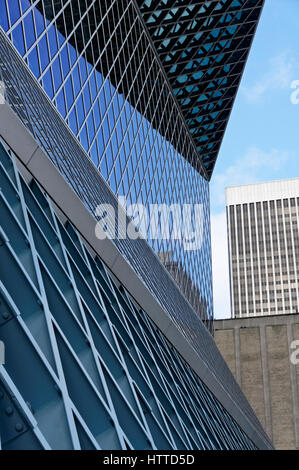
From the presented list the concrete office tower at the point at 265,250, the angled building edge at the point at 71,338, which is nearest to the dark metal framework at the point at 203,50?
the angled building edge at the point at 71,338

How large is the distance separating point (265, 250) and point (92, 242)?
565 ft

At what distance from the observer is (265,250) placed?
18600 centimetres

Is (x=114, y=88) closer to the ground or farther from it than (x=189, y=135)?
closer to the ground

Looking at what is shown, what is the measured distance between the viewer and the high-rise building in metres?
8.61

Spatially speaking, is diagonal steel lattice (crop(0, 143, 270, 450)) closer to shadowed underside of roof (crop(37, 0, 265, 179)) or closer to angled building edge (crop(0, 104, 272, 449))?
angled building edge (crop(0, 104, 272, 449))

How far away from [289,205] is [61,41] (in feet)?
545

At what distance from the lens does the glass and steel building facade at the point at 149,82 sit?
29.2 metres

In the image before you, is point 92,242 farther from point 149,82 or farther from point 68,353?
point 149,82

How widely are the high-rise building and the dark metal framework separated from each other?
19cm

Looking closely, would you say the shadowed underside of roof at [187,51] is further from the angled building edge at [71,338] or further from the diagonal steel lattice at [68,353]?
the diagonal steel lattice at [68,353]

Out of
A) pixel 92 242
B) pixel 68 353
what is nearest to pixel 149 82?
pixel 92 242

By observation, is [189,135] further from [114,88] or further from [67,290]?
[67,290]

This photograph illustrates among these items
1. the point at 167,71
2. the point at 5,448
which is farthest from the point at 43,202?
the point at 167,71
